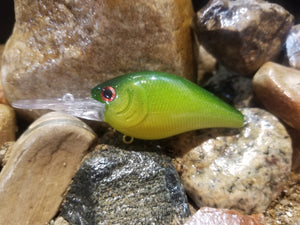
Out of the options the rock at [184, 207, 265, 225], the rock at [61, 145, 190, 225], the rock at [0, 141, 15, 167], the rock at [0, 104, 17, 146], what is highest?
the rock at [0, 104, 17, 146]

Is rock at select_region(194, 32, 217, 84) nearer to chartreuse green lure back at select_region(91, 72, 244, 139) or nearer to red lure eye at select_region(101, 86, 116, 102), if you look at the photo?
chartreuse green lure back at select_region(91, 72, 244, 139)

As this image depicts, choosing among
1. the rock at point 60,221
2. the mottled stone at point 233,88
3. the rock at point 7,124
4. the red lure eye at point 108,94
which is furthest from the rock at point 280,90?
the rock at point 7,124

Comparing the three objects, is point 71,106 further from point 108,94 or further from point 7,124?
point 7,124

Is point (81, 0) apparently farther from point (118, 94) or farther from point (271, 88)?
point (271, 88)

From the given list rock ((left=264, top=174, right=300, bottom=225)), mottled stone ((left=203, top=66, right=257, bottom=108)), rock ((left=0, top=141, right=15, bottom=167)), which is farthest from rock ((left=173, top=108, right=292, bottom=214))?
rock ((left=0, top=141, right=15, bottom=167))

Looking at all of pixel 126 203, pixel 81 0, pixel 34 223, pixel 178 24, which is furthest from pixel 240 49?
pixel 34 223

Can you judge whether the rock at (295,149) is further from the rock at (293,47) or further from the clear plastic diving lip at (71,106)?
the clear plastic diving lip at (71,106)

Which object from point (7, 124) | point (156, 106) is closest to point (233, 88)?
point (156, 106)
